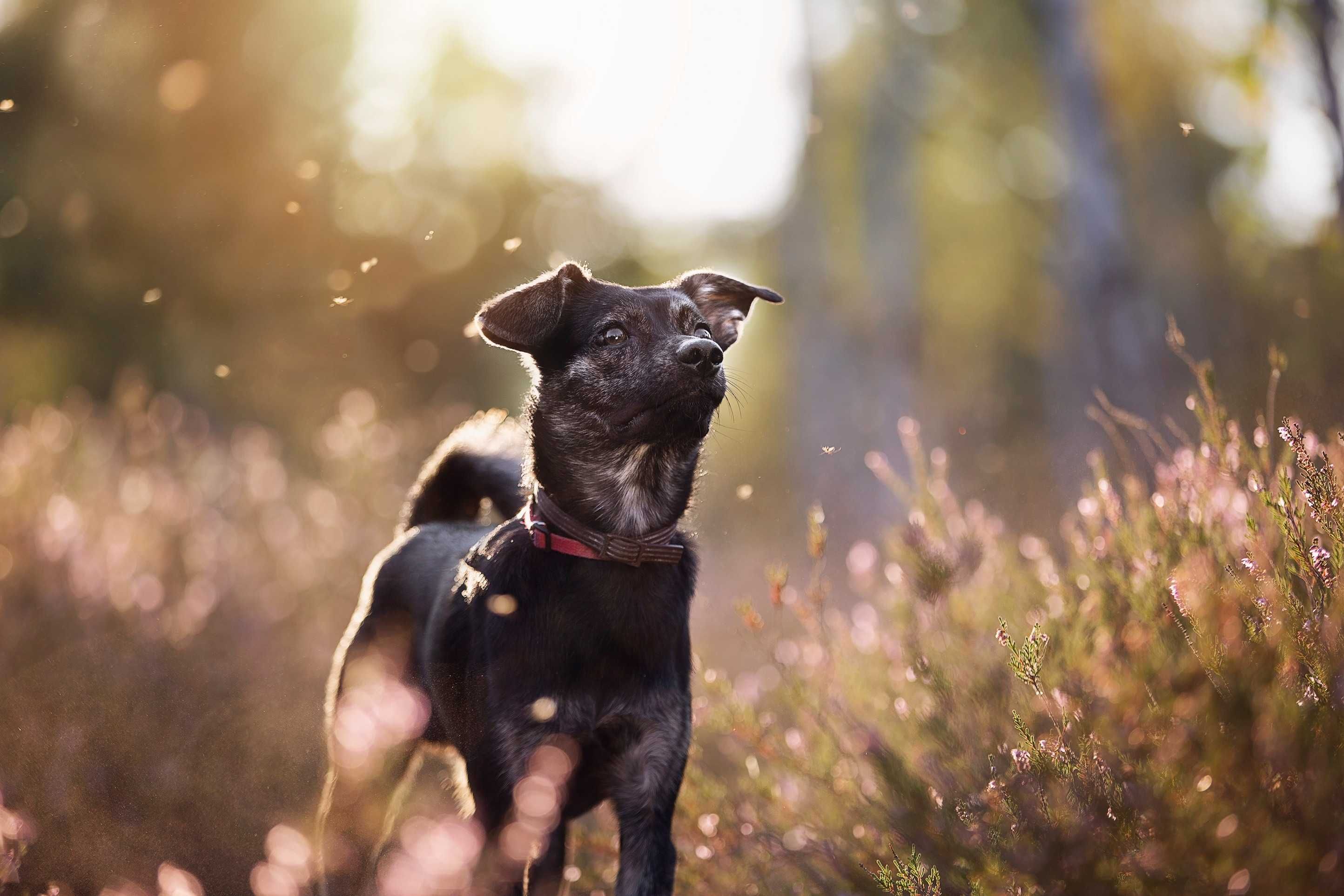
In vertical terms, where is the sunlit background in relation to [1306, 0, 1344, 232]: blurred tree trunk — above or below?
below

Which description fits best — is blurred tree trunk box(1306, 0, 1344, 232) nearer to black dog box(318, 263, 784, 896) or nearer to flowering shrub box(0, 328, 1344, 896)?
flowering shrub box(0, 328, 1344, 896)

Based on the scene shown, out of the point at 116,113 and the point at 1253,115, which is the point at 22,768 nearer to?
the point at 1253,115

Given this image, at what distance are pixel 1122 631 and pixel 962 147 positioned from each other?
79.4 ft

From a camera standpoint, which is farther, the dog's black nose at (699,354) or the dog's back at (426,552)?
the dog's back at (426,552)

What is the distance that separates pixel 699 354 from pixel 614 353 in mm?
438

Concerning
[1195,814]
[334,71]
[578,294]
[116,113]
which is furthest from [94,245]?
[1195,814]

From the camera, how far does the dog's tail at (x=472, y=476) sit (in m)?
4.69

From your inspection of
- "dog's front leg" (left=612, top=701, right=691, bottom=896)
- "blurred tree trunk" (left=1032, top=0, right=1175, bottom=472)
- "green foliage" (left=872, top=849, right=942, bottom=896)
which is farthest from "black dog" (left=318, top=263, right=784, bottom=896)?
"blurred tree trunk" (left=1032, top=0, right=1175, bottom=472)

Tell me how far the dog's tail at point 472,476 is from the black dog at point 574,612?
52 centimetres

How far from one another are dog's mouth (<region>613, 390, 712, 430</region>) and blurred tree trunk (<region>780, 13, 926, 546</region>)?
988 centimetres

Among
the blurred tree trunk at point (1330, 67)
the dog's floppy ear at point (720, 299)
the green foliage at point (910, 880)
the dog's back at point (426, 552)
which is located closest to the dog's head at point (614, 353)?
the dog's floppy ear at point (720, 299)

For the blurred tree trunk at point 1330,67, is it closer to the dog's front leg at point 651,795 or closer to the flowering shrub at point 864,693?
the flowering shrub at point 864,693

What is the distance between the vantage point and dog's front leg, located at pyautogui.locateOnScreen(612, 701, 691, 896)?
3301mm

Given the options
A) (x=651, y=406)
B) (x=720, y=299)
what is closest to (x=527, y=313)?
(x=651, y=406)
